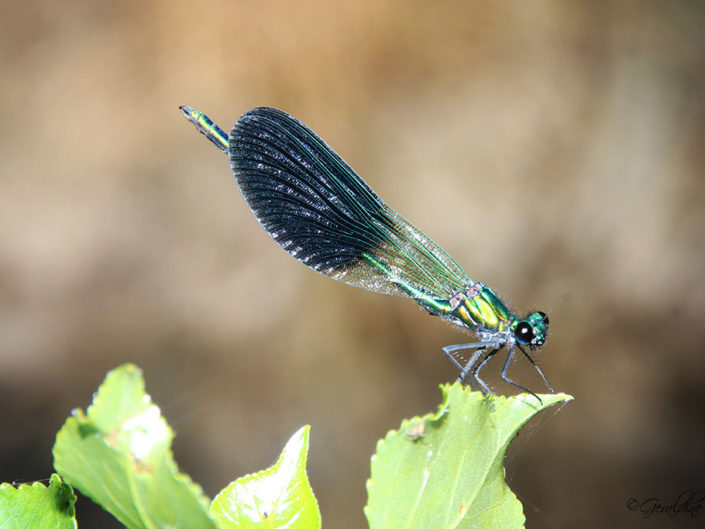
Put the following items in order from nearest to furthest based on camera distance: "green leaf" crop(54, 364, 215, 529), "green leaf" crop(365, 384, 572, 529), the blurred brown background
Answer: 1. "green leaf" crop(54, 364, 215, 529)
2. "green leaf" crop(365, 384, 572, 529)
3. the blurred brown background

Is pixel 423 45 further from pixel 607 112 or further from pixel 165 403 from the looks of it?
pixel 165 403

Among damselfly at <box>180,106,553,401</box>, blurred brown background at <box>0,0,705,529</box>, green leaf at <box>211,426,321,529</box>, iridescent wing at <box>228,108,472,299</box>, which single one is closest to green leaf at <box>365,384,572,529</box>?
green leaf at <box>211,426,321,529</box>

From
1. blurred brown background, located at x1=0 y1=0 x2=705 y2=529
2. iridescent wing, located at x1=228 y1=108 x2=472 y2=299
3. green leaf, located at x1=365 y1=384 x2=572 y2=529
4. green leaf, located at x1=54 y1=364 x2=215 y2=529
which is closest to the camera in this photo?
green leaf, located at x1=54 y1=364 x2=215 y2=529

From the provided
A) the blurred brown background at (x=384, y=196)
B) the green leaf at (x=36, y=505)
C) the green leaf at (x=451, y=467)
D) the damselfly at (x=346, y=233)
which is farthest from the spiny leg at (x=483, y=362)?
the blurred brown background at (x=384, y=196)

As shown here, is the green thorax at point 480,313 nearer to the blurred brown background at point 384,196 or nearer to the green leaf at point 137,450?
the green leaf at point 137,450

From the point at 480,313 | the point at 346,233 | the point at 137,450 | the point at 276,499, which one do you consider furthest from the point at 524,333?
the point at 137,450

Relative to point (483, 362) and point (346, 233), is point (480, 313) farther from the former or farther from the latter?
point (346, 233)

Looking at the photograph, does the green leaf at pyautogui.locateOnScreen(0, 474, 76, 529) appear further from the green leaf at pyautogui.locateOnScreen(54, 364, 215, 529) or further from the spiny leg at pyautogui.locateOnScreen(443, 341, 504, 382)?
the spiny leg at pyautogui.locateOnScreen(443, 341, 504, 382)

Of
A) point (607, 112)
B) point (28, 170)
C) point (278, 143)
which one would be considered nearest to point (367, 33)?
point (607, 112)
